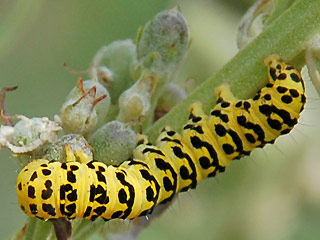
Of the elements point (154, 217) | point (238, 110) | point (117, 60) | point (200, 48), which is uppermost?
point (200, 48)

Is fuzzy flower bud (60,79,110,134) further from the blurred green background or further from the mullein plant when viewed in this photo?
the blurred green background

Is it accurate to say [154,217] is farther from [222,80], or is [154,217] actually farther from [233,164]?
[233,164]

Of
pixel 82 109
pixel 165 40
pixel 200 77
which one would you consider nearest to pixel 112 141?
pixel 82 109

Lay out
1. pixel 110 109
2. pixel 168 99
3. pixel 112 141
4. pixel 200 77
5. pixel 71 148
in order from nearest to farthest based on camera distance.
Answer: pixel 71 148, pixel 112 141, pixel 110 109, pixel 168 99, pixel 200 77

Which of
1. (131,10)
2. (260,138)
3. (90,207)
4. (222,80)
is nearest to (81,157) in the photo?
(90,207)

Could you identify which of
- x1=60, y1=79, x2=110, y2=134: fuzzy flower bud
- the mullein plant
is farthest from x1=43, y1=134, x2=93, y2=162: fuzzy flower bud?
x1=60, y1=79, x2=110, y2=134: fuzzy flower bud

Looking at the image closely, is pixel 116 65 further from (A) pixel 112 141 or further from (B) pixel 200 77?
(B) pixel 200 77
